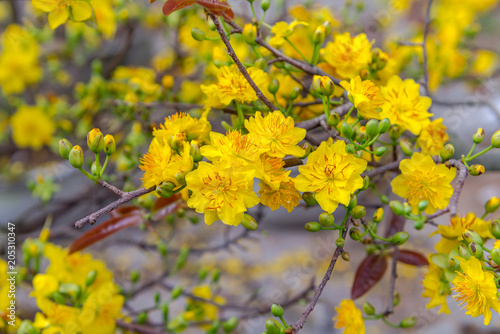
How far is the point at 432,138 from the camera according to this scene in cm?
66

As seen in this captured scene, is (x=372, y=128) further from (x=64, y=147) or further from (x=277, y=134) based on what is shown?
(x=64, y=147)

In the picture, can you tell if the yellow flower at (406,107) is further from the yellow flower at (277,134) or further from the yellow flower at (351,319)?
the yellow flower at (351,319)

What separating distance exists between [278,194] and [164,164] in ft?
0.54

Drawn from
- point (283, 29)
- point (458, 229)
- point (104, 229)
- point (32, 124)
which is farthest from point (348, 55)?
point (32, 124)

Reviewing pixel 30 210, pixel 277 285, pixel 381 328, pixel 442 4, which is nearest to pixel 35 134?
pixel 30 210

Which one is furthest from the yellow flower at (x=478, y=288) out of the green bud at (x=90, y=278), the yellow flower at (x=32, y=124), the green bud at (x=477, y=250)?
the yellow flower at (x=32, y=124)

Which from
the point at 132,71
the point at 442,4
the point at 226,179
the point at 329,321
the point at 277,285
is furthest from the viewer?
the point at 442,4

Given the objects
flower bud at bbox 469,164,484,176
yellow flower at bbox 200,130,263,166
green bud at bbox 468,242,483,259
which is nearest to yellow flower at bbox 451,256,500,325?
green bud at bbox 468,242,483,259

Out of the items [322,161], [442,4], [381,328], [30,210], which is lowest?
[381,328]

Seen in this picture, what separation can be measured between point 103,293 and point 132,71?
84cm

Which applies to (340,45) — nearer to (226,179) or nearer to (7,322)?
(226,179)

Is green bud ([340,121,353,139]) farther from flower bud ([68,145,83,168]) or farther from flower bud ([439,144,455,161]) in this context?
flower bud ([68,145,83,168])

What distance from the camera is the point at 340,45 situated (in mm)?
695

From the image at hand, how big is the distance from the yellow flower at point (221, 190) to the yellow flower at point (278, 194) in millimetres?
23
